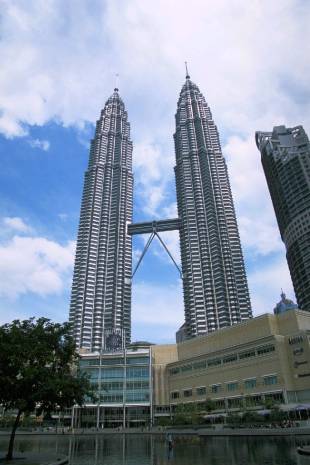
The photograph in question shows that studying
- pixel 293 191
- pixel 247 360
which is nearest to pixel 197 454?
pixel 247 360

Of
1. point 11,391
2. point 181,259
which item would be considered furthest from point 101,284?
point 11,391

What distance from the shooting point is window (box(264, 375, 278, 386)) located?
9064 centimetres

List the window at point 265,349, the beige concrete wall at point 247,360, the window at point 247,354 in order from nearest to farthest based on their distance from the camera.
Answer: the beige concrete wall at point 247,360, the window at point 265,349, the window at point 247,354

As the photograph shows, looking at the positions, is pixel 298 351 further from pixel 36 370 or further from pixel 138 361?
pixel 36 370

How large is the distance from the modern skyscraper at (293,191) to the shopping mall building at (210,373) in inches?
1952

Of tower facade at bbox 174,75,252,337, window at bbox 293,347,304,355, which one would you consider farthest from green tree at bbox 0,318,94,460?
tower facade at bbox 174,75,252,337

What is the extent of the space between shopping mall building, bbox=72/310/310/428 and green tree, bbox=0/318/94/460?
150 feet

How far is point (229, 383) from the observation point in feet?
339

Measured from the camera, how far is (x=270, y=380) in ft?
302

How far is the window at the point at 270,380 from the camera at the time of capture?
9064 cm

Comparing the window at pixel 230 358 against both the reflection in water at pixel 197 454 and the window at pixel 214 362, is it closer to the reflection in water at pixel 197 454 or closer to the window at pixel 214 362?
the window at pixel 214 362

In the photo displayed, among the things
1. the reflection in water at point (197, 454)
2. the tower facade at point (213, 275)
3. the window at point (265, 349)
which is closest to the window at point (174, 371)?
the window at point (265, 349)

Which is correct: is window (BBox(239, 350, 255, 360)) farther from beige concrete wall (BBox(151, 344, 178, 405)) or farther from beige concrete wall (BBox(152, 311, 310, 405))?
beige concrete wall (BBox(151, 344, 178, 405))

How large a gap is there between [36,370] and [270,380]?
248 ft
